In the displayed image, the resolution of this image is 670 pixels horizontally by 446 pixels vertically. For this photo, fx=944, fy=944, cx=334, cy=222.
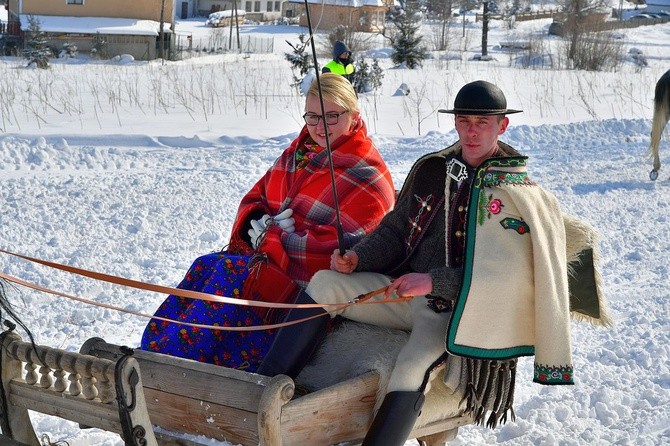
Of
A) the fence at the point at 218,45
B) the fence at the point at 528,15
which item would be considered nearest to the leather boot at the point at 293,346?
the fence at the point at 218,45

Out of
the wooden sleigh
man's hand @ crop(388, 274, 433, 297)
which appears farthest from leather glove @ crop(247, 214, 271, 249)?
man's hand @ crop(388, 274, 433, 297)

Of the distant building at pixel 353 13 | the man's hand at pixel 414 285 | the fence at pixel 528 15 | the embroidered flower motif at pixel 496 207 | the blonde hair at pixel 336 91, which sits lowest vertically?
the man's hand at pixel 414 285

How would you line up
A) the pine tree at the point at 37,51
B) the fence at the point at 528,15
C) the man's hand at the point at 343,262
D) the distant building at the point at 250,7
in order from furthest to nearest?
the distant building at the point at 250,7 → the fence at the point at 528,15 → the pine tree at the point at 37,51 → the man's hand at the point at 343,262

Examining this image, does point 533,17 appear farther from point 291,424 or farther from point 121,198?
point 291,424

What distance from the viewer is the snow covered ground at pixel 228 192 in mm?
4859

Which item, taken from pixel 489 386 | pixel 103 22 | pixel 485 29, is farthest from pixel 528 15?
pixel 489 386

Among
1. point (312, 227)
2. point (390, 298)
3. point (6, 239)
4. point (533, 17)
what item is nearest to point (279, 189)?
point (312, 227)

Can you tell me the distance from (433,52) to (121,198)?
30.2 metres

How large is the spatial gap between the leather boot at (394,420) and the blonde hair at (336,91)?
143 cm

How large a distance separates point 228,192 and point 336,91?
4.69m

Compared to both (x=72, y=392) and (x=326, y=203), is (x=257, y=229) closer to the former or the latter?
(x=326, y=203)

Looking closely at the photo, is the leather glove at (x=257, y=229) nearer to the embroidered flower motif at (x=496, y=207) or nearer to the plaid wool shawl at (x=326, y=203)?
the plaid wool shawl at (x=326, y=203)

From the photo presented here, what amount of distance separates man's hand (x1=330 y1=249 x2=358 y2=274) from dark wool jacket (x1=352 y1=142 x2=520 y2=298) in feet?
0.18

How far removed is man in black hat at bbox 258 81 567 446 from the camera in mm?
3391
